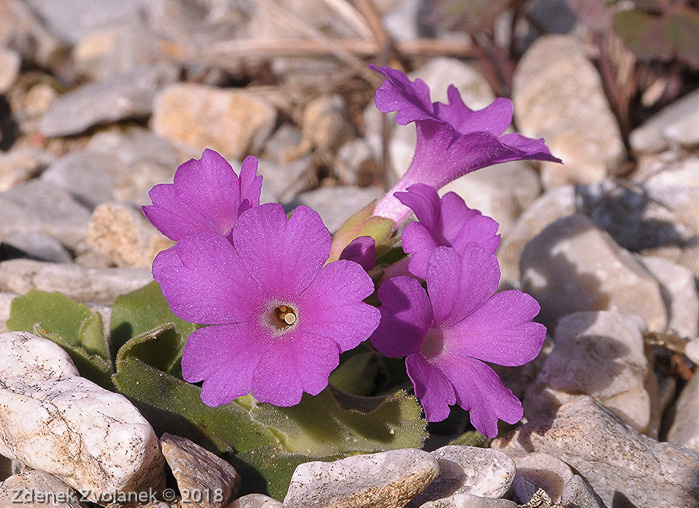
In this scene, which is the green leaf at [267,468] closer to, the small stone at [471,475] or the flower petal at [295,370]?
the small stone at [471,475]

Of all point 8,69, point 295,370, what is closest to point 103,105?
point 8,69

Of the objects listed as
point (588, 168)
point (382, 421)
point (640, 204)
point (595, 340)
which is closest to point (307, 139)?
point (588, 168)

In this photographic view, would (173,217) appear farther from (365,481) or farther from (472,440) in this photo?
(472,440)

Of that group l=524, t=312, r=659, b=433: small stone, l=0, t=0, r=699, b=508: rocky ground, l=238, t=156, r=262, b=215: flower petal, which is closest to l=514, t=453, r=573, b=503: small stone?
l=0, t=0, r=699, b=508: rocky ground

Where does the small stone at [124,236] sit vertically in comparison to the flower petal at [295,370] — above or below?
below

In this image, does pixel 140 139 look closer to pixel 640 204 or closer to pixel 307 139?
pixel 307 139

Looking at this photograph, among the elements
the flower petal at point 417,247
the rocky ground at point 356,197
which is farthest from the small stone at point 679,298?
the flower petal at point 417,247

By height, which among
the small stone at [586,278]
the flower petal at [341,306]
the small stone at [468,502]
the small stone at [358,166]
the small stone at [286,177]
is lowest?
the small stone at [358,166]
